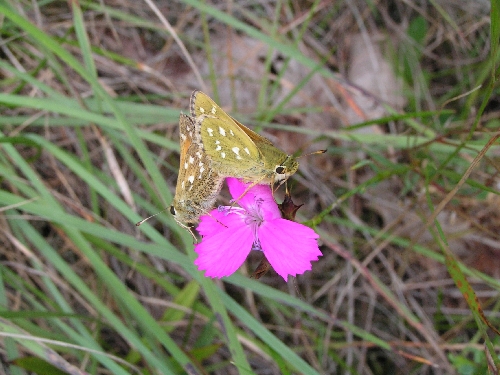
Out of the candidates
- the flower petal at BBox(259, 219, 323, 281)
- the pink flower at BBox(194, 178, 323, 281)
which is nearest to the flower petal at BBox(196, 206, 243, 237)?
the pink flower at BBox(194, 178, 323, 281)

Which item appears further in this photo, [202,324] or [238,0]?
[238,0]

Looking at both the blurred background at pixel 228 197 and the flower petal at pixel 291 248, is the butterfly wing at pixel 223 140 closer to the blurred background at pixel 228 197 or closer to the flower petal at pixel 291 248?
the flower petal at pixel 291 248

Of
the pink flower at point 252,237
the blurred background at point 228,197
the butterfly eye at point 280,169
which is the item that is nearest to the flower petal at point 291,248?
the pink flower at point 252,237

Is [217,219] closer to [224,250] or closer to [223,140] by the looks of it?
[224,250]

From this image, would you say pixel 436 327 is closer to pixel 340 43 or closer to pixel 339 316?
pixel 339 316

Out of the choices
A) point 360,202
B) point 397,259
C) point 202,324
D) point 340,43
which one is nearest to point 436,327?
point 397,259

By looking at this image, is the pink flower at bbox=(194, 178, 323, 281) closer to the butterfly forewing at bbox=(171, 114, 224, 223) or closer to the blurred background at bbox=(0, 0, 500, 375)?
the butterfly forewing at bbox=(171, 114, 224, 223)

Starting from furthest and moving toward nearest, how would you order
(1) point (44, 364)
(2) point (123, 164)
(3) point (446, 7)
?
1. (3) point (446, 7)
2. (2) point (123, 164)
3. (1) point (44, 364)
